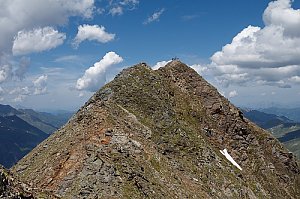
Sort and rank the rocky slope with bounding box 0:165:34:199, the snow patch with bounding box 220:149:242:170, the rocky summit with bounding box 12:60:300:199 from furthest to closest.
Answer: the snow patch with bounding box 220:149:242:170 < the rocky summit with bounding box 12:60:300:199 < the rocky slope with bounding box 0:165:34:199

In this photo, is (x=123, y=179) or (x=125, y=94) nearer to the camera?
(x=123, y=179)

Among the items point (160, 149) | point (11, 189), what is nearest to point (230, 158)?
point (160, 149)

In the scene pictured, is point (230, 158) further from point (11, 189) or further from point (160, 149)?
point (11, 189)

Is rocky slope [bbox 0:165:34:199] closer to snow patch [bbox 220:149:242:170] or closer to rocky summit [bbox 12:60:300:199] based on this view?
rocky summit [bbox 12:60:300:199]

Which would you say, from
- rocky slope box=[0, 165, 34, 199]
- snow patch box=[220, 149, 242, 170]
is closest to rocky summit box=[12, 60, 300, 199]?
snow patch box=[220, 149, 242, 170]

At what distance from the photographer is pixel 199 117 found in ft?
240

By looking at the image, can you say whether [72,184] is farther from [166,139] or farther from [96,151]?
[166,139]

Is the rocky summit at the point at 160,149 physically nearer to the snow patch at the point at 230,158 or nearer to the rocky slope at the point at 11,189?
the snow patch at the point at 230,158

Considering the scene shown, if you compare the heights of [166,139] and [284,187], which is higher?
[166,139]

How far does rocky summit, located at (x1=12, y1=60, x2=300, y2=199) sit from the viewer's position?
41.7 m

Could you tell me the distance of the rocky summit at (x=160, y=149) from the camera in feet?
137

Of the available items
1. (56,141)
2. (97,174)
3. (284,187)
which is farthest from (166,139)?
(284,187)

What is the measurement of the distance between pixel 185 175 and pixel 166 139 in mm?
7455

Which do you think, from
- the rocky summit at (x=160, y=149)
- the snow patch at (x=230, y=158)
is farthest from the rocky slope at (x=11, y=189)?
the snow patch at (x=230, y=158)
